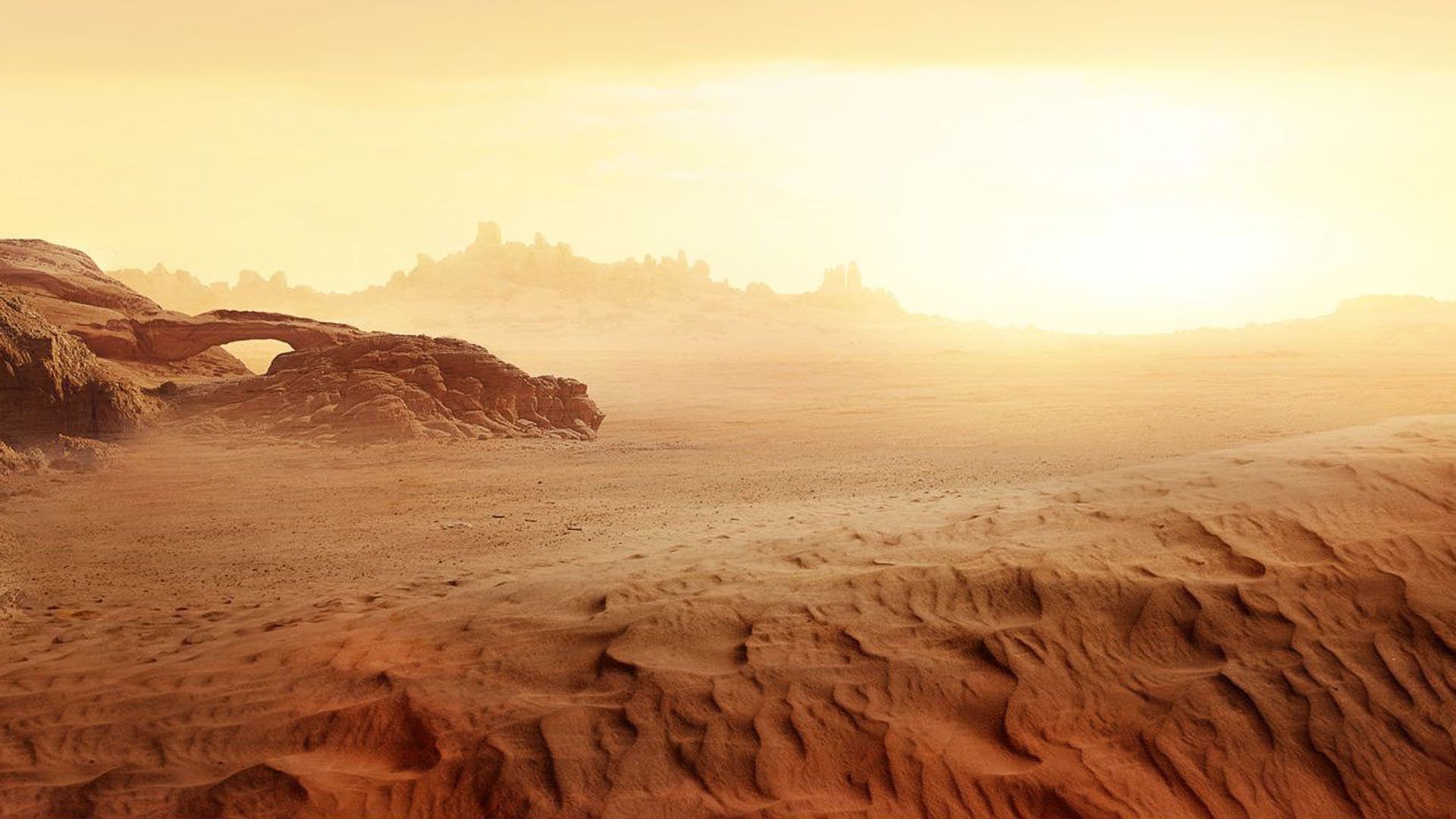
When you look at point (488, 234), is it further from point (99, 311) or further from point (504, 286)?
point (99, 311)

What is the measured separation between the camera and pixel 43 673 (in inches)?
191

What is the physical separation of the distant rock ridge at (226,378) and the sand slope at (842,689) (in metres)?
9.44

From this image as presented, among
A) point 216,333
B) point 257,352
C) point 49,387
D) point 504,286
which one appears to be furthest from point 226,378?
point 504,286

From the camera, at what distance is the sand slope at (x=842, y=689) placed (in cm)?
387

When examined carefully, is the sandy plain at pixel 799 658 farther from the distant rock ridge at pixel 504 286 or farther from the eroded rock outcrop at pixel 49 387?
the distant rock ridge at pixel 504 286

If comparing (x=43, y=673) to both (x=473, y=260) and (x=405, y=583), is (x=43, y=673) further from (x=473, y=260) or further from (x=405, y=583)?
(x=473, y=260)

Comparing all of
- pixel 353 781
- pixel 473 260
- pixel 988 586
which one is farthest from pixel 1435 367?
pixel 473 260

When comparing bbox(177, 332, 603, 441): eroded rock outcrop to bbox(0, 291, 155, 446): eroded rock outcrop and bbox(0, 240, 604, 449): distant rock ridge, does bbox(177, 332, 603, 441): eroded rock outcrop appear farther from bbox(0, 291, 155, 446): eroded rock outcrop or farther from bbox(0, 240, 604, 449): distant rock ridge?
bbox(0, 291, 155, 446): eroded rock outcrop

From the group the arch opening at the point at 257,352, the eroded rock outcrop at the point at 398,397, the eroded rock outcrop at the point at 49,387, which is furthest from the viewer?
the arch opening at the point at 257,352

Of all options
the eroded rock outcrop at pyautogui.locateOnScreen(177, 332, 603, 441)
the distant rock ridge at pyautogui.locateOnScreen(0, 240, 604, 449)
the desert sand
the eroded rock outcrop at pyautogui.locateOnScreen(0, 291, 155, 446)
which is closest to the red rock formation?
the distant rock ridge at pyautogui.locateOnScreen(0, 240, 604, 449)

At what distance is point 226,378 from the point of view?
1833 cm

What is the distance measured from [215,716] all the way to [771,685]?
2731 millimetres

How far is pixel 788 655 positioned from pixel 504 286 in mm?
86567

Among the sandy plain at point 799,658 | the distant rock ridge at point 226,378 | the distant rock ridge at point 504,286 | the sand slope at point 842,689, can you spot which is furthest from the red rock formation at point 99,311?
the distant rock ridge at point 504,286
